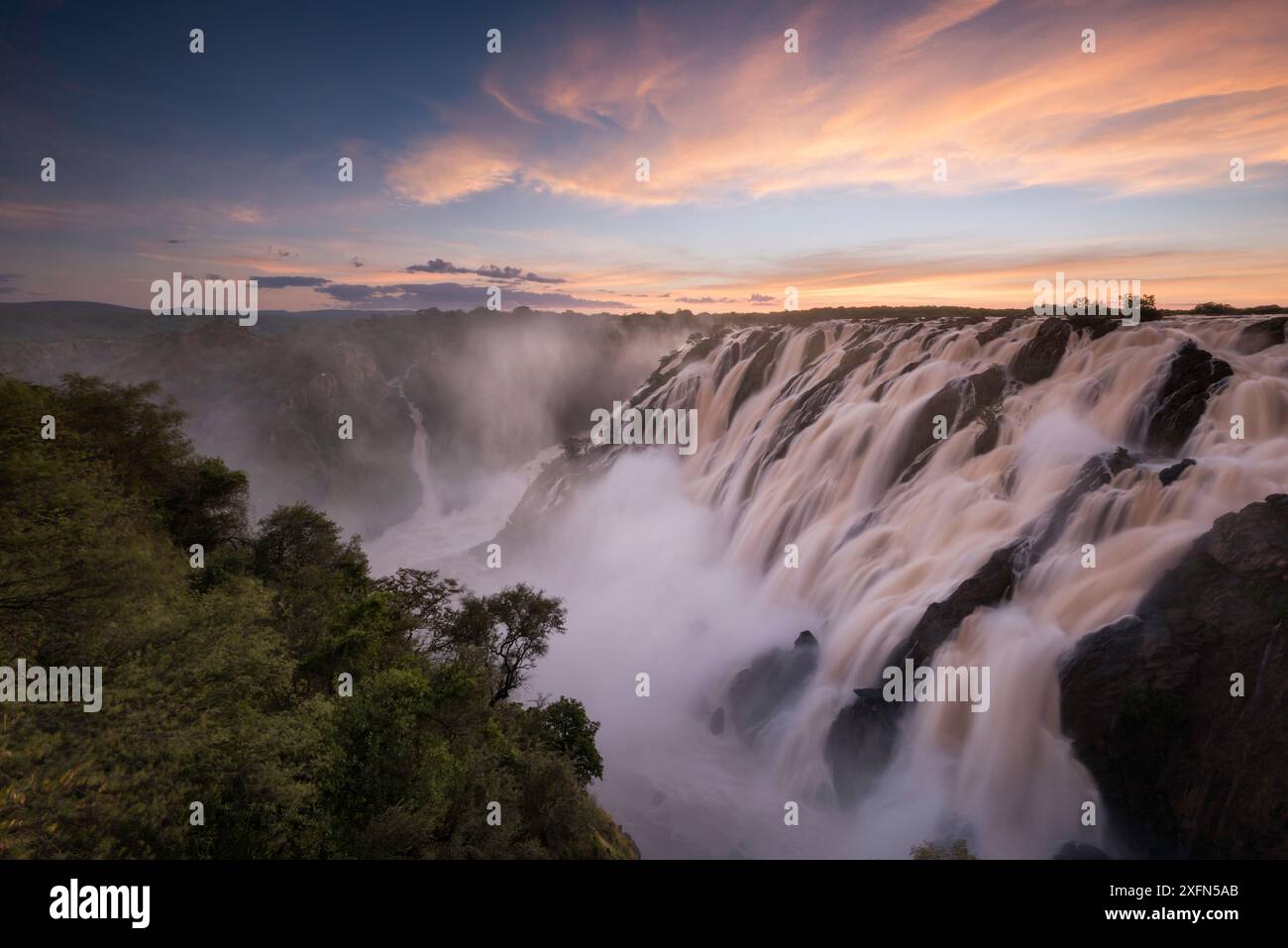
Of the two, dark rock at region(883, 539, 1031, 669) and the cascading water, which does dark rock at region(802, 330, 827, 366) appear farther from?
dark rock at region(883, 539, 1031, 669)

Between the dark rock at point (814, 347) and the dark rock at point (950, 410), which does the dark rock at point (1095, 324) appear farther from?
the dark rock at point (814, 347)

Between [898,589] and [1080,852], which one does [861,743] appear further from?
[898,589]

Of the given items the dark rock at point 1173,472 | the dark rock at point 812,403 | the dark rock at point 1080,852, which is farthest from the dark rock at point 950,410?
the dark rock at point 1080,852

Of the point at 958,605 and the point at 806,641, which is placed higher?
the point at 958,605

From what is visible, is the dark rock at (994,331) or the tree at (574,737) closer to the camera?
the tree at (574,737)

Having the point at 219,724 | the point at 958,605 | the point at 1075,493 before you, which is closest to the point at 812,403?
the point at 1075,493

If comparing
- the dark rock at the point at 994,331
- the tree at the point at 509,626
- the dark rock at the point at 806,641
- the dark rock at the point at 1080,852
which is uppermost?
the dark rock at the point at 994,331
